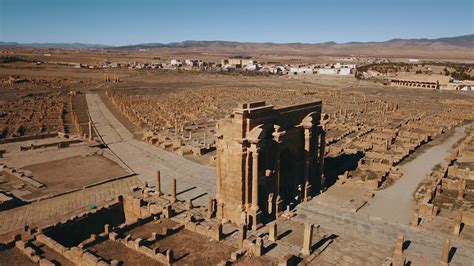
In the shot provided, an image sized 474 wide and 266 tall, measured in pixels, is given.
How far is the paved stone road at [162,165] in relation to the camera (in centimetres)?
2558

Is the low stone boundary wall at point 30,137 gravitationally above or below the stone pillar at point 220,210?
below

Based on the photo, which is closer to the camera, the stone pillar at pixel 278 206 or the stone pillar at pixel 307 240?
the stone pillar at pixel 307 240

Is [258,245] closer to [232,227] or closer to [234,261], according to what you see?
[234,261]

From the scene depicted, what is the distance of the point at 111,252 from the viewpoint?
17016mm

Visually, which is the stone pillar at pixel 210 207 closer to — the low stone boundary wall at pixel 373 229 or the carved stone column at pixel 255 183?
the carved stone column at pixel 255 183

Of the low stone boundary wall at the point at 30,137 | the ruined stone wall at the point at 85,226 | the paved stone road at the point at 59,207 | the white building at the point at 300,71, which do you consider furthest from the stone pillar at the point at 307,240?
the white building at the point at 300,71

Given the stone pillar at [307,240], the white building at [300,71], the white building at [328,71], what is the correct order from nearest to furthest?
1. the stone pillar at [307,240]
2. the white building at [328,71]
3. the white building at [300,71]

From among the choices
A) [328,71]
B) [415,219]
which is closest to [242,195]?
[415,219]

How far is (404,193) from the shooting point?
25.0 meters

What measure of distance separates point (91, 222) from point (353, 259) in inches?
551

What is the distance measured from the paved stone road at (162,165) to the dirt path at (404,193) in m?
10.4

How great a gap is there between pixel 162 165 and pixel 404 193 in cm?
1844

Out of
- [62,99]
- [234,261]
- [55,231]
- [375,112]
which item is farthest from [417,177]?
[62,99]

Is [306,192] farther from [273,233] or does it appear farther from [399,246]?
[399,246]
